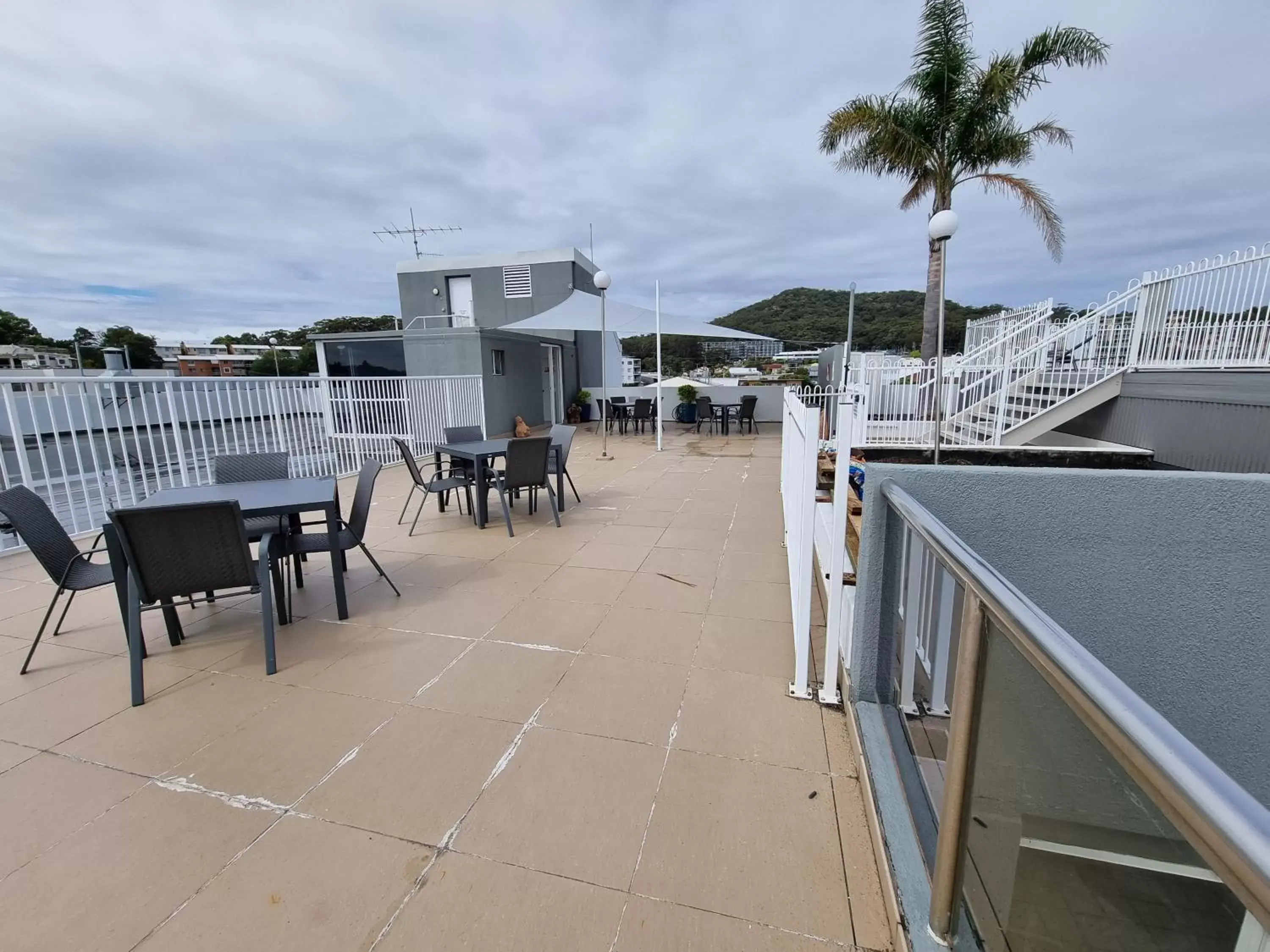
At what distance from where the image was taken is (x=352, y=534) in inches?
120

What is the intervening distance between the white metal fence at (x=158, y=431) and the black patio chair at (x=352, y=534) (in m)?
2.63

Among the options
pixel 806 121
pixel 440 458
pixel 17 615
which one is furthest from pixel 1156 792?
pixel 806 121

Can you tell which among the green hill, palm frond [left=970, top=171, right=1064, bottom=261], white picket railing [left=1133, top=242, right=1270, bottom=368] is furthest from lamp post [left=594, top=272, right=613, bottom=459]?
the green hill

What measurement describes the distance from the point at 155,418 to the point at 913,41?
1318 cm

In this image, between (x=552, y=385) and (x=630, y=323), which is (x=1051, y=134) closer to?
(x=630, y=323)

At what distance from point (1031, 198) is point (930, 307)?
263cm

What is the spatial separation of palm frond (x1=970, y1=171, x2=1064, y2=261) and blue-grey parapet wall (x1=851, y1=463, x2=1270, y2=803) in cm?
1153

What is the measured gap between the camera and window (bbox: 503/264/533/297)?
1504 cm

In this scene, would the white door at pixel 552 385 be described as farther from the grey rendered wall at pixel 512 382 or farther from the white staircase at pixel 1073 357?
the white staircase at pixel 1073 357

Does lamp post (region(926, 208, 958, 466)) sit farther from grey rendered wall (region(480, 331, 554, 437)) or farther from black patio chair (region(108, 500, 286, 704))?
grey rendered wall (region(480, 331, 554, 437))

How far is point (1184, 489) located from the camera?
1.64m

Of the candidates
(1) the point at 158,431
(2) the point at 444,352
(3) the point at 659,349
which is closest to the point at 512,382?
(2) the point at 444,352

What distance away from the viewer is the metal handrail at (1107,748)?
385mm

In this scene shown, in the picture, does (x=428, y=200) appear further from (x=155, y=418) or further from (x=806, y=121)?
(x=155, y=418)
